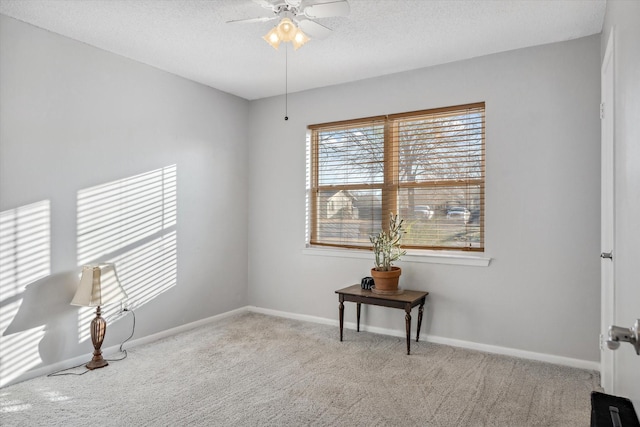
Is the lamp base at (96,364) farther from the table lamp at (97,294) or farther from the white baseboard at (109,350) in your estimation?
the white baseboard at (109,350)

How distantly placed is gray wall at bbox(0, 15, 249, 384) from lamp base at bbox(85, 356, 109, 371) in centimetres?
20

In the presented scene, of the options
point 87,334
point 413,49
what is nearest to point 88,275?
point 87,334

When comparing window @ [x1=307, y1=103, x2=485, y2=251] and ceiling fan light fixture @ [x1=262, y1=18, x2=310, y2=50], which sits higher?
ceiling fan light fixture @ [x1=262, y1=18, x2=310, y2=50]

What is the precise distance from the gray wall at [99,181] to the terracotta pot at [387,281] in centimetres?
186

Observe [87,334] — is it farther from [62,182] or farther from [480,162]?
[480,162]

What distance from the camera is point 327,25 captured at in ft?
10.0

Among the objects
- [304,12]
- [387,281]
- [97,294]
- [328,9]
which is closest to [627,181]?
[328,9]

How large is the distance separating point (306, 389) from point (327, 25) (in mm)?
2577

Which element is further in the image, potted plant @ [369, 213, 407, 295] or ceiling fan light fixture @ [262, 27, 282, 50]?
potted plant @ [369, 213, 407, 295]

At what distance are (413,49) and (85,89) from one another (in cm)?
269

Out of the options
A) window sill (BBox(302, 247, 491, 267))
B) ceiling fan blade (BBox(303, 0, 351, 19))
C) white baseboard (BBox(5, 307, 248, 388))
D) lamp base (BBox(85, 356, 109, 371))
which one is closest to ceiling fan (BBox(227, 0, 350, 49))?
ceiling fan blade (BBox(303, 0, 351, 19))

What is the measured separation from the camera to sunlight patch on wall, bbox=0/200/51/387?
9.41ft

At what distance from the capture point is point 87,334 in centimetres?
337

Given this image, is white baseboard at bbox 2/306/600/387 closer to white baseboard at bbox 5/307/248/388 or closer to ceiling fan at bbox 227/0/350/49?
white baseboard at bbox 5/307/248/388
